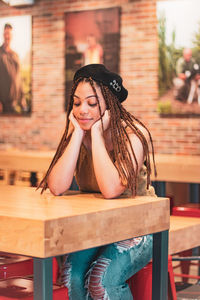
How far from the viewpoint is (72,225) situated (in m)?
1.87

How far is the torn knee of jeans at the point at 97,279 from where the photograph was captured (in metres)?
2.33

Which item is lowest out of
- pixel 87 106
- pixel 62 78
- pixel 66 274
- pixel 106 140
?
pixel 66 274

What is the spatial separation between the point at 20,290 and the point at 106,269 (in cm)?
38

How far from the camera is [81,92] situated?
254 centimetres

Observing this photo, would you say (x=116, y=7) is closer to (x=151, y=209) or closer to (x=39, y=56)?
(x=39, y=56)

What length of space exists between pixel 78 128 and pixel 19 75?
6188mm

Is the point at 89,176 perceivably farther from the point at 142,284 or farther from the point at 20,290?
the point at 20,290

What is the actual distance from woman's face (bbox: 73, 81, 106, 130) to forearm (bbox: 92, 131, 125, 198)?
0.14 m

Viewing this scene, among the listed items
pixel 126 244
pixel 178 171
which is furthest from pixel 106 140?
pixel 178 171

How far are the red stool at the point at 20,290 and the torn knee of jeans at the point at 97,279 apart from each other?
0.70 feet

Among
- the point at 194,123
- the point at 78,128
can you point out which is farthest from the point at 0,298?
the point at 194,123

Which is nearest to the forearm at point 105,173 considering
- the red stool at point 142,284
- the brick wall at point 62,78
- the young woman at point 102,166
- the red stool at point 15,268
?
the young woman at point 102,166

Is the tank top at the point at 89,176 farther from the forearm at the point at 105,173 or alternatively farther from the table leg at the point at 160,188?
the table leg at the point at 160,188

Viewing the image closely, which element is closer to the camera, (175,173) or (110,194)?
(110,194)
